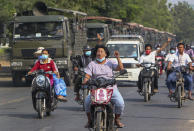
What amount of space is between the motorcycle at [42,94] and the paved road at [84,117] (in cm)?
23

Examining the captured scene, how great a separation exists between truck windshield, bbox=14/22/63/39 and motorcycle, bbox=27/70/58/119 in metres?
10.3

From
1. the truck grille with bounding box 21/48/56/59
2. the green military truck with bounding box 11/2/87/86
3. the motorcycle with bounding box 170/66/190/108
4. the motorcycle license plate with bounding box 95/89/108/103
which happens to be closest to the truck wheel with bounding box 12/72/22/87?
the green military truck with bounding box 11/2/87/86

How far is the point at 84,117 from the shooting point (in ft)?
39.9

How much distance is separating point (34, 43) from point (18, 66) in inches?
45.4

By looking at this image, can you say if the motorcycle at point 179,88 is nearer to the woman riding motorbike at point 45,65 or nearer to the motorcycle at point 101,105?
the woman riding motorbike at point 45,65

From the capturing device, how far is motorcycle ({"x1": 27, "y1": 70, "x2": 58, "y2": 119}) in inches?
473

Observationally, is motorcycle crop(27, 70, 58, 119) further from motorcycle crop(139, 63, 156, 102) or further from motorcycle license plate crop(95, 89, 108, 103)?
motorcycle crop(139, 63, 156, 102)

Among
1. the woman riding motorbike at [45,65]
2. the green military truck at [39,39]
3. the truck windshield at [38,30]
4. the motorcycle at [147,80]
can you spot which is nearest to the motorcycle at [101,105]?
the woman riding motorbike at [45,65]

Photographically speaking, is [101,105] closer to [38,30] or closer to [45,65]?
[45,65]

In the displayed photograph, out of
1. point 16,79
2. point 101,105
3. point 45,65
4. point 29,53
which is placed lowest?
point 16,79

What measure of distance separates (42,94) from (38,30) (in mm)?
10864

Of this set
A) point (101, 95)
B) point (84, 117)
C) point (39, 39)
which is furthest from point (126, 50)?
point (101, 95)

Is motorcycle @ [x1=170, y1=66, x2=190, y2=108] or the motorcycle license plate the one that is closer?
the motorcycle license plate

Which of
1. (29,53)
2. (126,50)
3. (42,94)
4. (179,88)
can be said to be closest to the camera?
(42,94)
